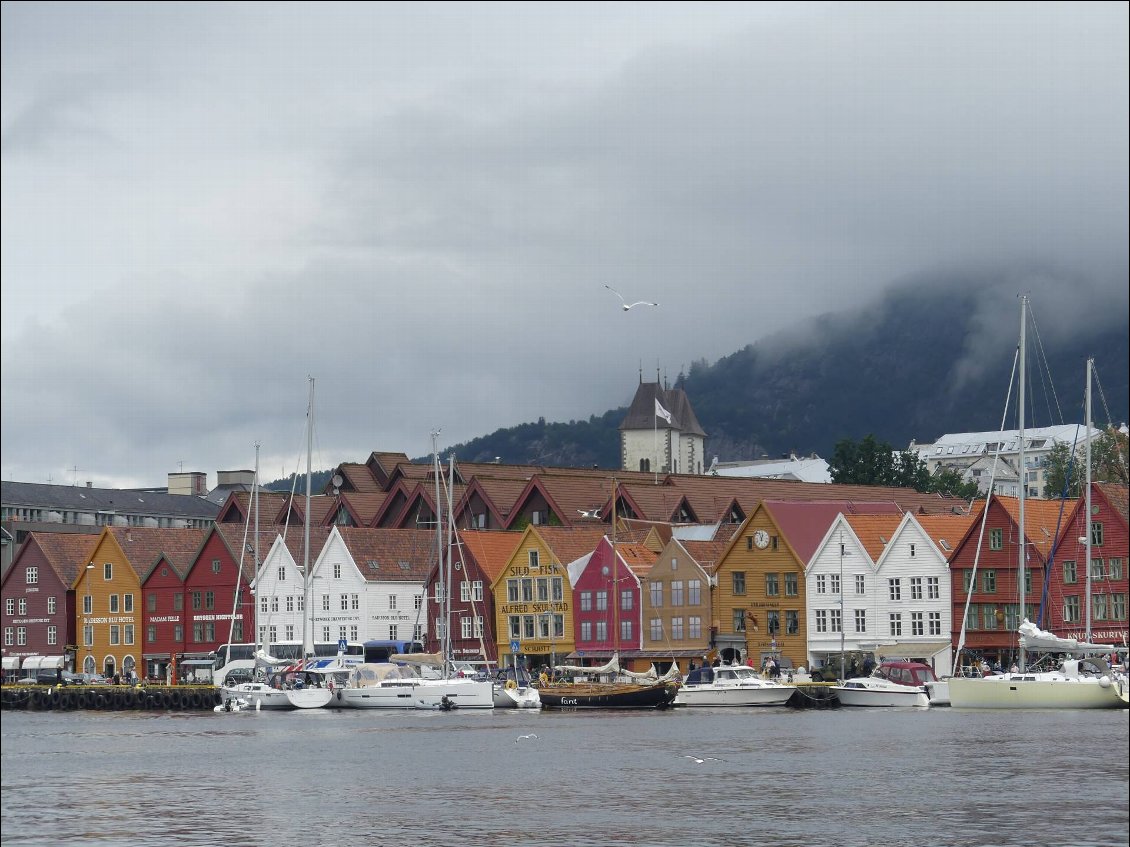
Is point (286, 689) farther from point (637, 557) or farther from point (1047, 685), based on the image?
point (1047, 685)

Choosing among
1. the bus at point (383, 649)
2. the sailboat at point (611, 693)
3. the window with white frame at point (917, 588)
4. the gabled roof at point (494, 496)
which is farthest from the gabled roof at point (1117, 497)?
the gabled roof at point (494, 496)

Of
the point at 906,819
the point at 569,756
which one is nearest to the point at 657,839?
the point at 906,819

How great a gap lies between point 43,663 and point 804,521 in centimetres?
6754

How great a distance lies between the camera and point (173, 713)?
4958 inches

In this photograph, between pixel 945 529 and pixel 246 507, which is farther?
pixel 246 507

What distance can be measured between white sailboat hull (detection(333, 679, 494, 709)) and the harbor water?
499 inches

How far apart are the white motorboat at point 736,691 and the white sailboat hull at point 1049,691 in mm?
11526

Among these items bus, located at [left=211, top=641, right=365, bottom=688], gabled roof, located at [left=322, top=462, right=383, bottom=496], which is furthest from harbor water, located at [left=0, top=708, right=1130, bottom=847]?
gabled roof, located at [left=322, top=462, right=383, bottom=496]

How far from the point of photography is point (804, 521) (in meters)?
130

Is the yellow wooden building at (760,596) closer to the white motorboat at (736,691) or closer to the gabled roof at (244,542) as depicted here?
the white motorboat at (736,691)

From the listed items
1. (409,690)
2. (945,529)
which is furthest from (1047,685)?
(409,690)

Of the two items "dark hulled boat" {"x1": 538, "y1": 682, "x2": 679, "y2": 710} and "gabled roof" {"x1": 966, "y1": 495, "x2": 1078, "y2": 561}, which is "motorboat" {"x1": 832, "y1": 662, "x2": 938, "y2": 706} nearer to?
"dark hulled boat" {"x1": 538, "y1": 682, "x2": 679, "y2": 710}

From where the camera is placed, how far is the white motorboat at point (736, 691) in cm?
10600

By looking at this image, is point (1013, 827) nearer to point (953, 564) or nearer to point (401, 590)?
point (953, 564)
